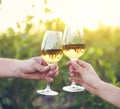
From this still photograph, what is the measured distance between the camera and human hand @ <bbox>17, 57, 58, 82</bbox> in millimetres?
3422

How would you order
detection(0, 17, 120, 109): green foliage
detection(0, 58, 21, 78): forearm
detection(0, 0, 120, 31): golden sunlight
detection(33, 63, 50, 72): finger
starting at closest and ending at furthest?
detection(33, 63, 50, 72): finger, detection(0, 58, 21, 78): forearm, detection(0, 17, 120, 109): green foliage, detection(0, 0, 120, 31): golden sunlight

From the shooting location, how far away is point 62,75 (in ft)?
12.5

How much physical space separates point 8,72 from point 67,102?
3.34 ft

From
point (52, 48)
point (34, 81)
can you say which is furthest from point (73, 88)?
point (34, 81)

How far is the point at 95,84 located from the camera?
3.23 meters

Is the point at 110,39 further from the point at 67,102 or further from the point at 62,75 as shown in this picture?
the point at 62,75

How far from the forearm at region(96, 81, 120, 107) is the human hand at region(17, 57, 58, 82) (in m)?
0.33

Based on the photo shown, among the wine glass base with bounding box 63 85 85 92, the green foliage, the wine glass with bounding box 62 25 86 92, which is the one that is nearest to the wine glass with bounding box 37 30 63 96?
the wine glass with bounding box 62 25 86 92

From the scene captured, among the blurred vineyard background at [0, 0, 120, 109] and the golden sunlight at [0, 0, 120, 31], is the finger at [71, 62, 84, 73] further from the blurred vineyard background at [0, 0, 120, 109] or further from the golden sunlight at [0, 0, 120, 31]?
the golden sunlight at [0, 0, 120, 31]

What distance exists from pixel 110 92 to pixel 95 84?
0.33ft

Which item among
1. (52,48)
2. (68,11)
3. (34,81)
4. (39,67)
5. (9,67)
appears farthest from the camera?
(68,11)

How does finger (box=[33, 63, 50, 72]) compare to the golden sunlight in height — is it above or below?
below

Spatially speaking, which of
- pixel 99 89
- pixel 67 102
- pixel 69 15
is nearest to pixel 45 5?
pixel 69 15

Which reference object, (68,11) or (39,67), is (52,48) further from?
(68,11)
